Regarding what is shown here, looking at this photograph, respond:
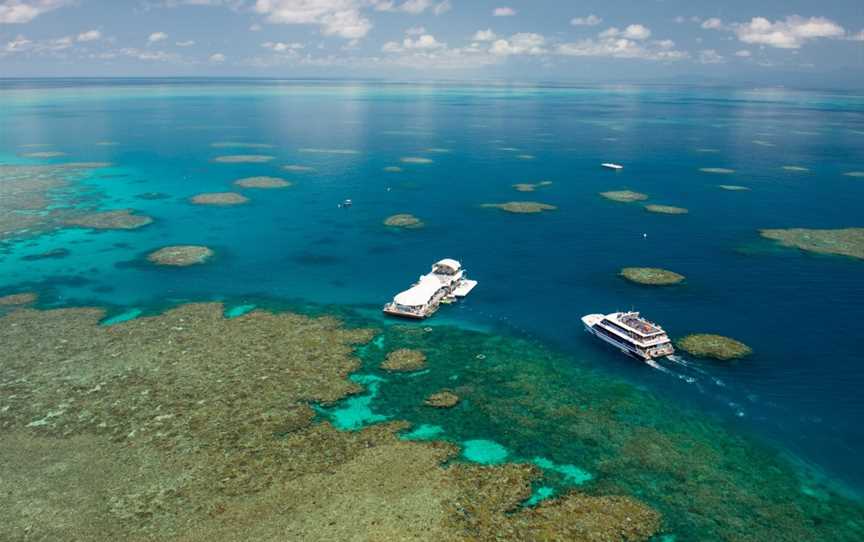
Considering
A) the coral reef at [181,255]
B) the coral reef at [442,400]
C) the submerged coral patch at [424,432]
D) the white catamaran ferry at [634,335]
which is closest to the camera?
the submerged coral patch at [424,432]

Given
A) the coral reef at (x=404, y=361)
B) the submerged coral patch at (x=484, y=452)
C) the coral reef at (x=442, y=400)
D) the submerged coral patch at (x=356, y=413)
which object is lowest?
the submerged coral patch at (x=484, y=452)

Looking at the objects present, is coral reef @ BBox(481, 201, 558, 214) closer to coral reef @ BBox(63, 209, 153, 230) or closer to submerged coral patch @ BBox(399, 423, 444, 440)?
coral reef @ BBox(63, 209, 153, 230)

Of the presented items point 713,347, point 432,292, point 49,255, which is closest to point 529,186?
point 432,292

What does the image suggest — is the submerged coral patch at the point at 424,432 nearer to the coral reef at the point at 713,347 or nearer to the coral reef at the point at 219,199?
the coral reef at the point at 713,347

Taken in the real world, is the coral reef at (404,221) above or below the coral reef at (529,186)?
below

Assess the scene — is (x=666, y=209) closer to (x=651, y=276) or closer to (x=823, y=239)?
(x=823, y=239)

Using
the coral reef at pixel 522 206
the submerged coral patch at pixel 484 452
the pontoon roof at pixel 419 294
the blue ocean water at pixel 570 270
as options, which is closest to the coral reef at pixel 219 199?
the blue ocean water at pixel 570 270
